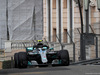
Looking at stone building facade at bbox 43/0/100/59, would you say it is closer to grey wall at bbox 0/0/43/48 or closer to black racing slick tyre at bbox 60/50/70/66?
grey wall at bbox 0/0/43/48

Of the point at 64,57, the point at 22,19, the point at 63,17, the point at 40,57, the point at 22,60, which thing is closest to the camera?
the point at 22,60

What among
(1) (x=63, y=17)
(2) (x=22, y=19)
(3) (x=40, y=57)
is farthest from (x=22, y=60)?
(2) (x=22, y=19)

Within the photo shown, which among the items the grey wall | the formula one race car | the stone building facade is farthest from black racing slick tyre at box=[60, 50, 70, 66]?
the grey wall

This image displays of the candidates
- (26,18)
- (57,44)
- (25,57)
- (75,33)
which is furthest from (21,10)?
(25,57)

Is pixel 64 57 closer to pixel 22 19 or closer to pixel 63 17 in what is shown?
pixel 63 17

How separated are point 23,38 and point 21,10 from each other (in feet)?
9.54

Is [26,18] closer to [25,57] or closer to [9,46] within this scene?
[9,46]

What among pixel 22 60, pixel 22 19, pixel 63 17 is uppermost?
pixel 22 19

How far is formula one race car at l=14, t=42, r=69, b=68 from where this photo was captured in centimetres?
1859

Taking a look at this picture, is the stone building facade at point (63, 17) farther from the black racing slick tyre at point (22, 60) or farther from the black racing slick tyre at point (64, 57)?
the black racing slick tyre at point (22, 60)

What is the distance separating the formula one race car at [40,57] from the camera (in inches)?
732

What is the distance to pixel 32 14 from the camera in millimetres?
50562

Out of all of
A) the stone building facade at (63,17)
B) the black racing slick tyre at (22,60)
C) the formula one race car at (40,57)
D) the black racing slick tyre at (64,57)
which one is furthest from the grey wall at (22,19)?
the black racing slick tyre at (22,60)

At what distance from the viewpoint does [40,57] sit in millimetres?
18828
